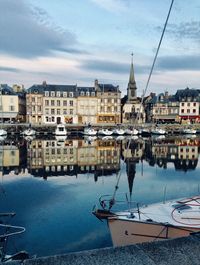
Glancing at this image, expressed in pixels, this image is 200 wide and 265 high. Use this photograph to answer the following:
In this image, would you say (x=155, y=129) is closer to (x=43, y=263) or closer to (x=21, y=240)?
(x=21, y=240)

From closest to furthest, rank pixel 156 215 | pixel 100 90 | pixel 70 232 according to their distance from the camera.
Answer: pixel 156 215, pixel 70 232, pixel 100 90

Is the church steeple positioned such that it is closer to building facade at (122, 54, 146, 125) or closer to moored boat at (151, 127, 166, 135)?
building facade at (122, 54, 146, 125)

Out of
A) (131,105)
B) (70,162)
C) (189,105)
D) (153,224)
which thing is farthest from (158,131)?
(153,224)

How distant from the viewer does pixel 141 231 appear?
8891mm

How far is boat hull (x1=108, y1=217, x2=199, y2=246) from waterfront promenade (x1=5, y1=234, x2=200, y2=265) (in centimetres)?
529

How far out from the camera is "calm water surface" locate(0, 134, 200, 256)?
11781 mm

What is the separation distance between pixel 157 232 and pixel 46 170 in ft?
63.4

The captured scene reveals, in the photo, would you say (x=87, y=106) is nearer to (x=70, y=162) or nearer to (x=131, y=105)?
(x=131, y=105)

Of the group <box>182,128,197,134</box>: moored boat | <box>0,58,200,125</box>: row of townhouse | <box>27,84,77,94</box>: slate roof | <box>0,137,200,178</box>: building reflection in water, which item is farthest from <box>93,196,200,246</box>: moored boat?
<box>27,84,77,94</box>: slate roof

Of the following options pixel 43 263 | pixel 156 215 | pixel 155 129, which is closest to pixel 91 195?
pixel 156 215

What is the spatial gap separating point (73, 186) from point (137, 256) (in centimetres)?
1765

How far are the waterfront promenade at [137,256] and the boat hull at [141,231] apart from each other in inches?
208

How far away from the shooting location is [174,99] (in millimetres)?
88188

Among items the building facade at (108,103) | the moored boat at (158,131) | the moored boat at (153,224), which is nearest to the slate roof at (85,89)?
the building facade at (108,103)
